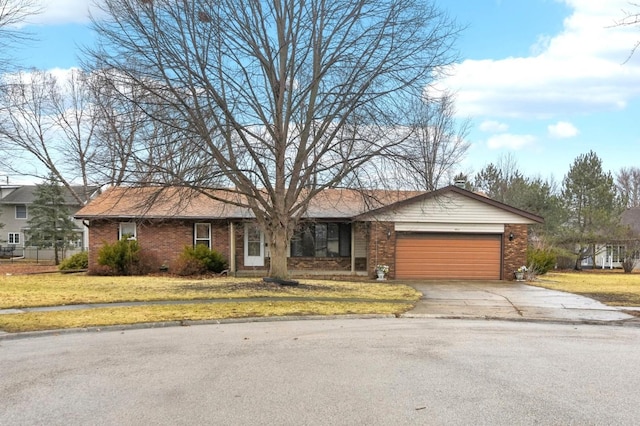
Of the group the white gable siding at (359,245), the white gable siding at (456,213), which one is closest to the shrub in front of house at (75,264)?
the white gable siding at (359,245)

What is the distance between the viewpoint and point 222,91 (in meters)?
15.8

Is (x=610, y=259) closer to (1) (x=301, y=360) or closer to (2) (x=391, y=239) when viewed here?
(2) (x=391, y=239)

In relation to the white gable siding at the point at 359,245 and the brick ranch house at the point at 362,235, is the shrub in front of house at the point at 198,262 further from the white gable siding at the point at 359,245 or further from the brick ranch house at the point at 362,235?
the white gable siding at the point at 359,245

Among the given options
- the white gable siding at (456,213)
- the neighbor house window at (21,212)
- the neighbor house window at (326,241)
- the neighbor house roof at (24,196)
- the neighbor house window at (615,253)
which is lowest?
the neighbor house window at (615,253)

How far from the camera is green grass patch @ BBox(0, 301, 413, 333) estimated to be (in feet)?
33.6

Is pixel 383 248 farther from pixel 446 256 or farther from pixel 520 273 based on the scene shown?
pixel 520 273

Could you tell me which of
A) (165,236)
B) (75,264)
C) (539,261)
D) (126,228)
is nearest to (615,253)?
(539,261)

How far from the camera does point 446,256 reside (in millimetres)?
23000

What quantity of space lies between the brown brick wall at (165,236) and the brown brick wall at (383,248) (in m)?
6.76

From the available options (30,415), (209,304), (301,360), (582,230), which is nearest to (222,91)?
(209,304)

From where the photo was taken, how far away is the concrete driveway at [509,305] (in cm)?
1234

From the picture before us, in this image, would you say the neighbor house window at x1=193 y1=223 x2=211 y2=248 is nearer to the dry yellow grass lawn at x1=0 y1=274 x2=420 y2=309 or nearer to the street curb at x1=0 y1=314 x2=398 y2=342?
the dry yellow grass lawn at x1=0 y1=274 x2=420 y2=309

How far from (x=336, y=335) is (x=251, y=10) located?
1064 centimetres

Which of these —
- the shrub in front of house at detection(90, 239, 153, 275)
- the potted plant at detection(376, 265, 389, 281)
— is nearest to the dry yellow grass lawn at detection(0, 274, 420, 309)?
the potted plant at detection(376, 265, 389, 281)
